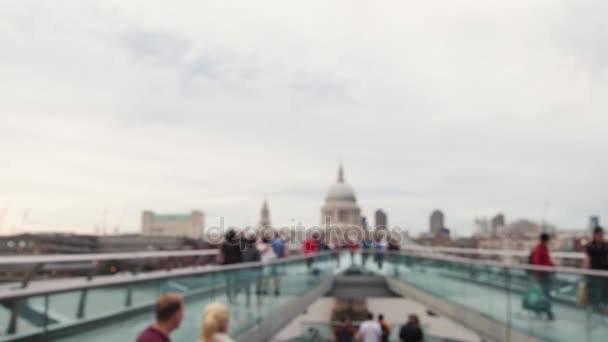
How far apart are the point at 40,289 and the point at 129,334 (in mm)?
1445

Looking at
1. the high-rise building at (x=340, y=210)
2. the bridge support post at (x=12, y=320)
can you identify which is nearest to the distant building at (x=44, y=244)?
the bridge support post at (x=12, y=320)

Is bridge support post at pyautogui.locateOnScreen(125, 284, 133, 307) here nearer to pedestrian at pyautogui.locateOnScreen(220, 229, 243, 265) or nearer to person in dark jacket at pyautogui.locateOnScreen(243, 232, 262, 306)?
person in dark jacket at pyautogui.locateOnScreen(243, 232, 262, 306)

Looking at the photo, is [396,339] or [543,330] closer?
[543,330]

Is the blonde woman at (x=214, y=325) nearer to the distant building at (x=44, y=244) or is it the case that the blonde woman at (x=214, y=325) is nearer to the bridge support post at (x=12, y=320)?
the bridge support post at (x=12, y=320)

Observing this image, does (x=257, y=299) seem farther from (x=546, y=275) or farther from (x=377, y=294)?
(x=377, y=294)

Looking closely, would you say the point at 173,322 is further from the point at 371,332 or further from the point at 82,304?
the point at 371,332

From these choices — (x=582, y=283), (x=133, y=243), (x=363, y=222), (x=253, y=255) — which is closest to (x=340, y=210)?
(x=363, y=222)

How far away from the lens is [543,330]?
29.6 feet

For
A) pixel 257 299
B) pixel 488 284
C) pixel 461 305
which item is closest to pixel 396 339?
pixel 461 305

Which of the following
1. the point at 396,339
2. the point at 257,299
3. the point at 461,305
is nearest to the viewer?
the point at 257,299

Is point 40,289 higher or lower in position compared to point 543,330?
higher

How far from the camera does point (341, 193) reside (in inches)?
6860

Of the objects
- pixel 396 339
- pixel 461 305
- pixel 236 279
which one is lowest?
pixel 396 339

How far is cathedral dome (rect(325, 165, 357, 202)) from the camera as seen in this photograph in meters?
174
